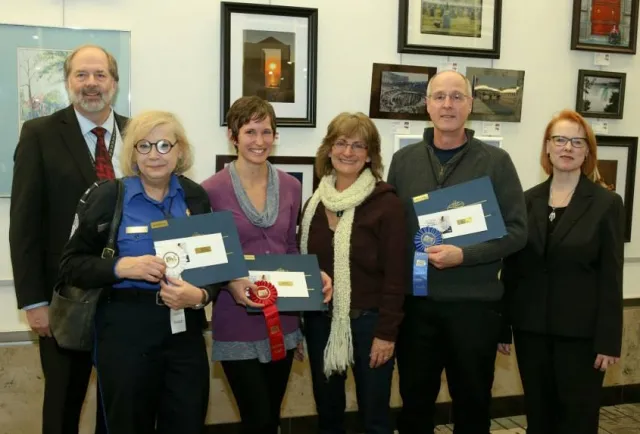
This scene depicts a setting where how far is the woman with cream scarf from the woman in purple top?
13 cm

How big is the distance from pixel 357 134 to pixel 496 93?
1811 millimetres

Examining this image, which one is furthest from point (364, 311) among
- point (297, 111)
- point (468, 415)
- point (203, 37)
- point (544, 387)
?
point (203, 37)

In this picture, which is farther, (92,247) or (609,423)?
(609,423)

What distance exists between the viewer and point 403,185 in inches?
111

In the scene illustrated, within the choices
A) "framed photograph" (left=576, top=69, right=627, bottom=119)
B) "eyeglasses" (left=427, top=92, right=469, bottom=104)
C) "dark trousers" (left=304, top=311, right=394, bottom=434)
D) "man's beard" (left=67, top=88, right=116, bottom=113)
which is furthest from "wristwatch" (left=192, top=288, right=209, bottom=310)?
"framed photograph" (left=576, top=69, right=627, bottom=119)

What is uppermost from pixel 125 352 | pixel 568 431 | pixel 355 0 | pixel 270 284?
pixel 355 0

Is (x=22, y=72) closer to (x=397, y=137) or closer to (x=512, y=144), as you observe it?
(x=397, y=137)

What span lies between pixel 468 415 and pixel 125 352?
1529mm

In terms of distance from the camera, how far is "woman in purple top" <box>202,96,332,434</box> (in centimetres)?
249

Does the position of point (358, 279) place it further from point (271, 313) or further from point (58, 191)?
point (58, 191)

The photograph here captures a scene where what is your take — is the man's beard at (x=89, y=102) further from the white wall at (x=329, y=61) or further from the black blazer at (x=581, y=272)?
the black blazer at (x=581, y=272)

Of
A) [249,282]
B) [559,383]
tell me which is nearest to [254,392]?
[249,282]

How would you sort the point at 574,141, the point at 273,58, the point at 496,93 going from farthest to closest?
the point at 496,93 → the point at 273,58 → the point at 574,141

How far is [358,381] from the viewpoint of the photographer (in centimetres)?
272
